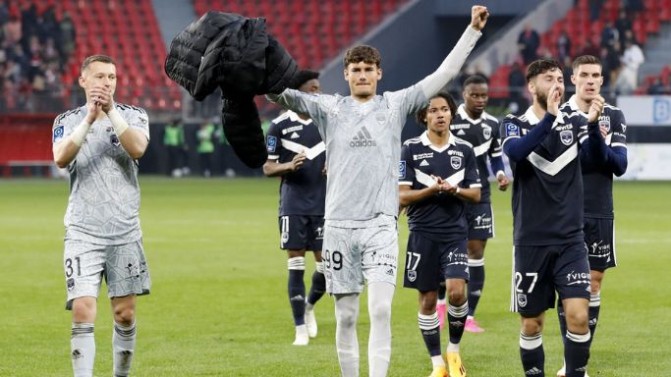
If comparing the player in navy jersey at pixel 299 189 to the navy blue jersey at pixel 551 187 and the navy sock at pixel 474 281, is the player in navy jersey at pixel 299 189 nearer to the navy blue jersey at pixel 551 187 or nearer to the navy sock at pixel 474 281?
the navy sock at pixel 474 281

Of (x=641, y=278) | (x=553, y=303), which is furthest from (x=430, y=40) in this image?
(x=553, y=303)

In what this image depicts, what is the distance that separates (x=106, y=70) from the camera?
330 inches

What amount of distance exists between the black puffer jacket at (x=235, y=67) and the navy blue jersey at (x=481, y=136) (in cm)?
488

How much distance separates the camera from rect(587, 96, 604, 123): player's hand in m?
8.34

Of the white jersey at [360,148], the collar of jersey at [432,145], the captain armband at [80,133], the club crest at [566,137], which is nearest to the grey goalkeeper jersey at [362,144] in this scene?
the white jersey at [360,148]

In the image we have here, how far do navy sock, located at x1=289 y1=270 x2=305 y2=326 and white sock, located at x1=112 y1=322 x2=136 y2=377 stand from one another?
9.49 ft

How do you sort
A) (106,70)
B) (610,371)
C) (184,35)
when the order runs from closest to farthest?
1. (184,35)
2. (106,70)
3. (610,371)

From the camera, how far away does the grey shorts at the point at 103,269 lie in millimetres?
8368

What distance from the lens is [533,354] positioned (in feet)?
28.1

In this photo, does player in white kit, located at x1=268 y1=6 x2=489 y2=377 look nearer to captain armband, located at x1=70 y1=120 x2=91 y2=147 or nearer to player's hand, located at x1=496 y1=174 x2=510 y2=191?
captain armband, located at x1=70 y1=120 x2=91 y2=147

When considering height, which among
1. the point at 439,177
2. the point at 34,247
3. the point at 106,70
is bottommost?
the point at 34,247

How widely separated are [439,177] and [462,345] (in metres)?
1.79

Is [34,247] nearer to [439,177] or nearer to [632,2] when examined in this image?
[439,177]

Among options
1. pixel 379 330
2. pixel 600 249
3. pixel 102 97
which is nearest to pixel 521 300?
pixel 379 330
